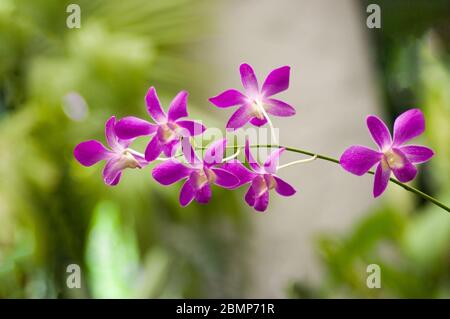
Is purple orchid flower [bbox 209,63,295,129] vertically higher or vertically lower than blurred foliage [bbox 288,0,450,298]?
higher

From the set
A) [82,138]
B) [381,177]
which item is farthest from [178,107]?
[82,138]

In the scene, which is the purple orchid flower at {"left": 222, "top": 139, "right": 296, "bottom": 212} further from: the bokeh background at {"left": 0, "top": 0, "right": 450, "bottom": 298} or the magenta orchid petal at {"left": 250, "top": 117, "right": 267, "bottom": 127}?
the bokeh background at {"left": 0, "top": 0, "right": 450, "bottom": 298}

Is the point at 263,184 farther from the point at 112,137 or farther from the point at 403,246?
the point at 403,246

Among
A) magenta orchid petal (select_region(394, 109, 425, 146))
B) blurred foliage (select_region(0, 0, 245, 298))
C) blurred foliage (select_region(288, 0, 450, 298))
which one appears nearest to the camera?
magenta orchid petal (select_region(394, 109, 425, 146))

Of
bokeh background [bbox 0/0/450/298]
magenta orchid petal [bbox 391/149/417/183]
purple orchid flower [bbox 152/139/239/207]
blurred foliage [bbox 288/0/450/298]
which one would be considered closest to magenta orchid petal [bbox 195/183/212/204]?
purple orchid flower [bbox 152/139/239/207]

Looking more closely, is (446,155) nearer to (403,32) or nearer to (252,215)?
(252,215)

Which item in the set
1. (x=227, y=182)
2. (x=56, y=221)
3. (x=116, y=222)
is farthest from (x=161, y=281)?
(x=227, y=182)
